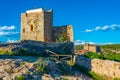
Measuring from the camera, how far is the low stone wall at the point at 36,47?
26469 millimetres

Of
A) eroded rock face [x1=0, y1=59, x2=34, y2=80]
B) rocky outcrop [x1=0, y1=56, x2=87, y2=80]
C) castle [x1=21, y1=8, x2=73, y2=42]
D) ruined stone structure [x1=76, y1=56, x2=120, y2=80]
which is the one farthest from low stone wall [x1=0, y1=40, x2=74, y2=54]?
castle [x1=21, y1=8, x2=73, y2=42]

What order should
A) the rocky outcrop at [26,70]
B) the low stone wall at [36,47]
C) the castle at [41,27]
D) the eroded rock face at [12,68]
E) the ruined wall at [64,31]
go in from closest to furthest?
the eroded rock face at [12,68] < the rocky outcrop at [26,70] < the low stone wall at [36,47] < the castle at [41,27] < the ruined wall at [64,31]

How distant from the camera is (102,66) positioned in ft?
87.5

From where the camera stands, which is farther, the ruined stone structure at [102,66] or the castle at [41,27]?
the castle at [41,27]

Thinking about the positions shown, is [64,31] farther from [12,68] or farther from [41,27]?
[12,68]

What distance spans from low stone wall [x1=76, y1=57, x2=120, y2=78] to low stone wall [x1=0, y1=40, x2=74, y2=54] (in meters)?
3.32

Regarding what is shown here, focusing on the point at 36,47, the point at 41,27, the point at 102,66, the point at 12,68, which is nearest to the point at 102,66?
the point at 102,66

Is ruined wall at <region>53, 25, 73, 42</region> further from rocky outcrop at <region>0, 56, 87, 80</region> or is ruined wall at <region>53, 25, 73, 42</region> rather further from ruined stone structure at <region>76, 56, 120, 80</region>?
rocky outcrop at <region>0, 56, 87, 80</region>

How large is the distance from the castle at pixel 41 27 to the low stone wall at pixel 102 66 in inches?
519

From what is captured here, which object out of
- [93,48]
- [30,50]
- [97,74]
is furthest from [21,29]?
[97,74]

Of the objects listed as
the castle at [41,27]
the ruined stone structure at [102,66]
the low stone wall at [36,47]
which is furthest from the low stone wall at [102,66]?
the castle at [41,27]

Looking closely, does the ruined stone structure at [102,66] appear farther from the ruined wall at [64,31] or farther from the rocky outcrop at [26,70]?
the ruined wall at [64,31]

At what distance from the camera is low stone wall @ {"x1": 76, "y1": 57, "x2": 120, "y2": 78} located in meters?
26.2

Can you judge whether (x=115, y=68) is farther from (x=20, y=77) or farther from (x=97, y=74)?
(x=20, y=77)
